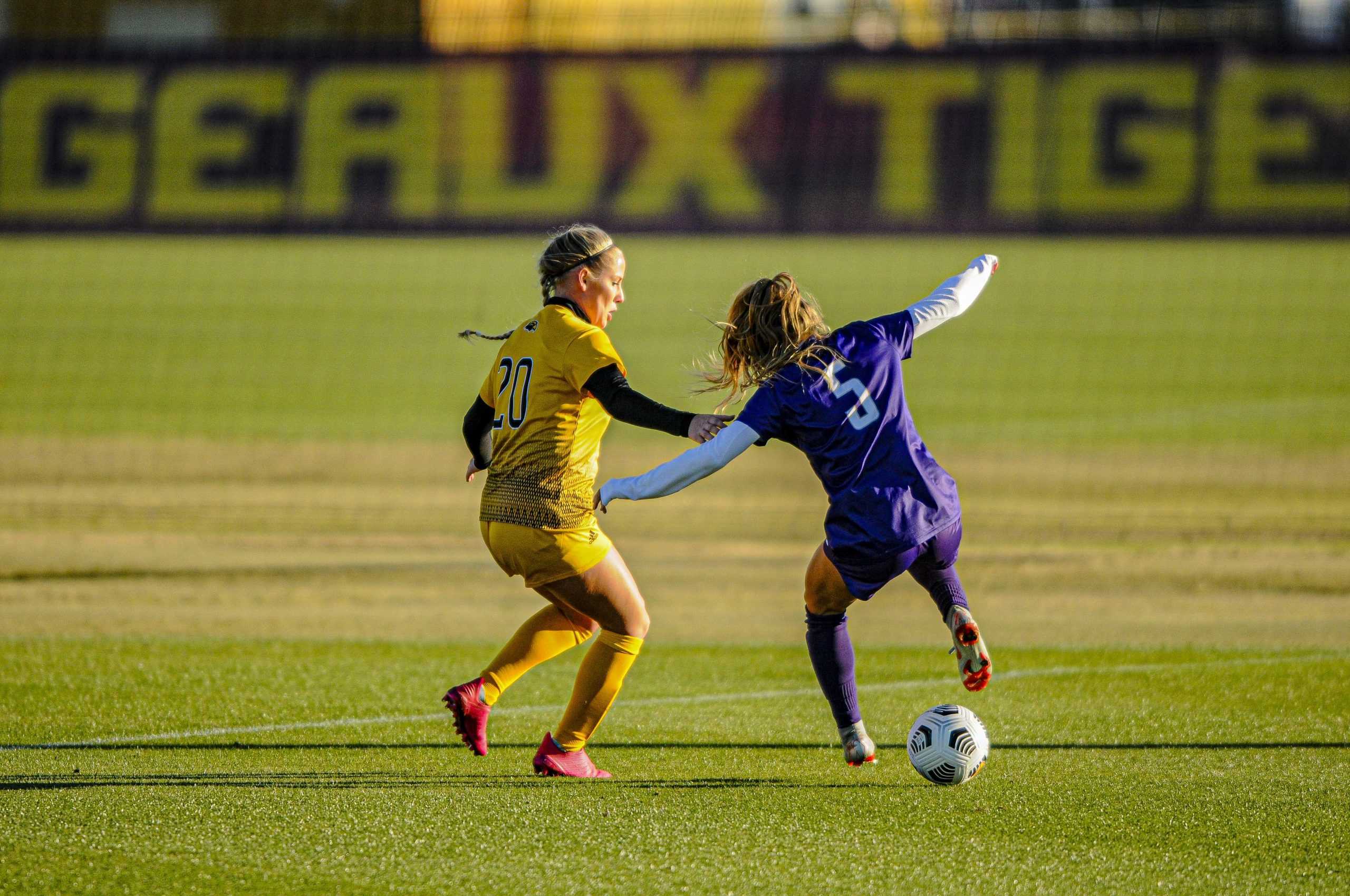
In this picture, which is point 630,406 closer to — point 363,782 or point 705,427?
point 705,427

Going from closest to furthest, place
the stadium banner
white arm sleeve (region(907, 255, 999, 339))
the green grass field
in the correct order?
1. the green grass field
2. white arm sleeve (region(907, 255, 999, 339))
3. the stadium banner

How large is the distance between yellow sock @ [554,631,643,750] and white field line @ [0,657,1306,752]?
53.2 inches

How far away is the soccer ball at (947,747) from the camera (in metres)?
5.68

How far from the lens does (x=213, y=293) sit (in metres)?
41.8

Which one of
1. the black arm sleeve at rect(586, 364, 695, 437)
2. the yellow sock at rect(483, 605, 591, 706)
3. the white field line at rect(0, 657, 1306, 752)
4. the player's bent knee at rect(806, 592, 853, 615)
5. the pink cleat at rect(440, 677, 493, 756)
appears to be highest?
the black arm sleeve at rect(586, 364, 695, 437)

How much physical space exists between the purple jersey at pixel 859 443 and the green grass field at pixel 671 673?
3.11 ft

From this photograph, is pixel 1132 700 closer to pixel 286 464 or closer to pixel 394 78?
pixel 286 464

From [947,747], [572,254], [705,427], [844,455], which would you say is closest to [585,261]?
[572,254]

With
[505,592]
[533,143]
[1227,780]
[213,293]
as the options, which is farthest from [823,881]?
[213,293]

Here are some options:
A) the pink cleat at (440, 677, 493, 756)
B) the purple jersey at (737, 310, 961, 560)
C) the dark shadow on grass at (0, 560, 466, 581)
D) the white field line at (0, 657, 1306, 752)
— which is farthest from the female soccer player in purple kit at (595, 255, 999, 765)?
the dark shadow on grass at (0, 560, 466, 581)

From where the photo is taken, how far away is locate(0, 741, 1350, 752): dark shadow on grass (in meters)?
6.34

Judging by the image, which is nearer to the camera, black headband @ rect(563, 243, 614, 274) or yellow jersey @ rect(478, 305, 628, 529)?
yellow jersey @ rect(478, 305, 628, 529)

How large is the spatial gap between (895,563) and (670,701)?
2.25 metres

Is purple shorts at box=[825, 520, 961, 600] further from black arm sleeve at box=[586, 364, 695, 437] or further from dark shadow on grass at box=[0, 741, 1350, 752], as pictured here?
dark shadow on grass at box=[0, 741, 1350, 752]
